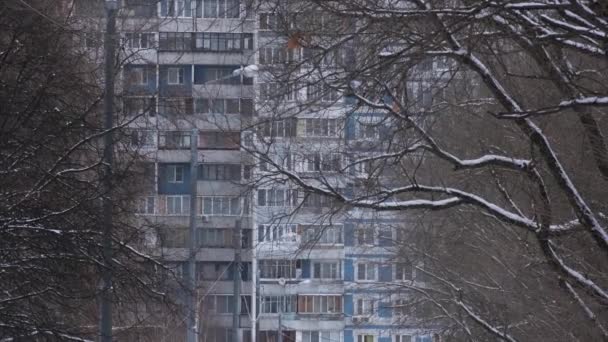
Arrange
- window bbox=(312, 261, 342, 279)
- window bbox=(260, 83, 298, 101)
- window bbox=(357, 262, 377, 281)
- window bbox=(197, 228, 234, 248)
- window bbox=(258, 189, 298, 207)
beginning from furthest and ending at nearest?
window bbox=(312, 261, 342, 279)
window bbox=(197, 228, 234, 248)
window bbox=(357, 262, 377, 281)
window bbox=(258, 189, 298, 207)
window bbox=(260, 83, 298, 101)

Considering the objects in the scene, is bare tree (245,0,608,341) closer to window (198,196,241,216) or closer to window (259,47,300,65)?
window (259,47,300,65)

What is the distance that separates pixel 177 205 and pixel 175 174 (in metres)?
1.38

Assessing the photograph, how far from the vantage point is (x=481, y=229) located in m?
19.4

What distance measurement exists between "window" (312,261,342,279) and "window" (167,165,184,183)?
498cm

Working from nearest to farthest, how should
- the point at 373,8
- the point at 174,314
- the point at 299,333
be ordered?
1. the point at 373,8
2. the point at 174,314
3. the point at 299,333

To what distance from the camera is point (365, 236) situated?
25.6 metres

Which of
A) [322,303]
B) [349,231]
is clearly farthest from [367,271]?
[349,231]

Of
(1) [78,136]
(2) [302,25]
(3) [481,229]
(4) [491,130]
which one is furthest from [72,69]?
(2) [302,25]

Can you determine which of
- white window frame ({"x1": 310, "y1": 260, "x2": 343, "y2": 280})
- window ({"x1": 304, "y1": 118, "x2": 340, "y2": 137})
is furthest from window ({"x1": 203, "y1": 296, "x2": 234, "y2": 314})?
window ({"x1": 304, "y1": 118, "x2": 340, "y2": 137})

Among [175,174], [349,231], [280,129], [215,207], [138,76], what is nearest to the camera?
[280,129]

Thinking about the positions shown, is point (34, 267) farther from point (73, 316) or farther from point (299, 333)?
point (299, 333)

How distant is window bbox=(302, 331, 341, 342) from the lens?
1647 inches

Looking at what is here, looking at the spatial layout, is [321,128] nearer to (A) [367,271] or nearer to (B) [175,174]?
(A) [367,271]

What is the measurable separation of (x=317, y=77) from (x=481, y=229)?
10205 mm
